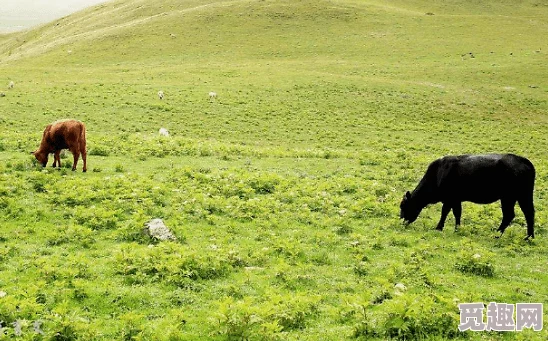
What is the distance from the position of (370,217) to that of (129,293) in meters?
9.43

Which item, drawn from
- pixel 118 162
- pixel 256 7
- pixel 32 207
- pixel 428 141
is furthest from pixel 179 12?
pixel 32 207

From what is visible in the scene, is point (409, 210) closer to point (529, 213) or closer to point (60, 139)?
point (529, 213)

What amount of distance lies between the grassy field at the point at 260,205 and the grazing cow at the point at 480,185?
764mm

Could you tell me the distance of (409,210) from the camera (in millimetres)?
16266

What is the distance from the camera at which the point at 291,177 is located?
21.2 meters

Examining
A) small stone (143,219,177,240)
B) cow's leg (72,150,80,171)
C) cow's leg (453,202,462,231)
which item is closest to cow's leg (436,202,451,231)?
cow's leg (453,202,462,231)

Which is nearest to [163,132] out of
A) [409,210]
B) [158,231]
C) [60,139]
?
[60,139]

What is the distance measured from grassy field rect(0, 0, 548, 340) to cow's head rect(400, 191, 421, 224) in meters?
0.40

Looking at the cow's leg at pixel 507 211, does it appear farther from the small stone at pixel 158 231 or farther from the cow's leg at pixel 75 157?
the cow's leg at pixel 75 157

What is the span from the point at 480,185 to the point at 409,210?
244 centimetres

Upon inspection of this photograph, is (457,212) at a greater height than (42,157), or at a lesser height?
lesser

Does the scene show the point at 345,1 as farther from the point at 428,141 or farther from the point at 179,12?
the point at 428,141

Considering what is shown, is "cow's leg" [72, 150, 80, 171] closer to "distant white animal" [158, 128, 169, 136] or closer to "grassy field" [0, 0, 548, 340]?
"grassy field" [0, 0, 548, 340]

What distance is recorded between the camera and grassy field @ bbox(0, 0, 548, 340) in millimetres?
9117
